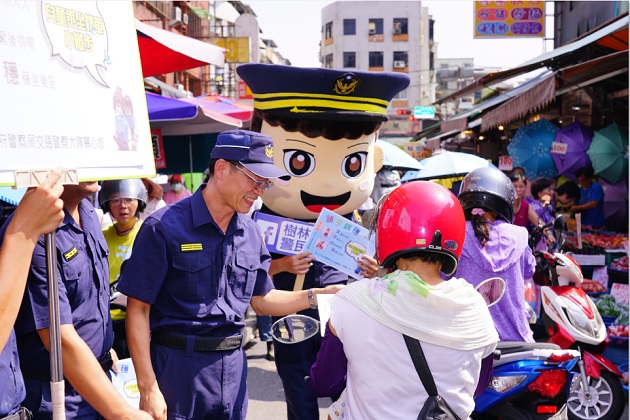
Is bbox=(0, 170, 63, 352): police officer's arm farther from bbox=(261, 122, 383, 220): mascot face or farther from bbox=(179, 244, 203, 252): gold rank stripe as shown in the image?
bbox=(261, 122, 383, 220): mascot face

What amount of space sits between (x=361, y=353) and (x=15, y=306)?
106 centimetres

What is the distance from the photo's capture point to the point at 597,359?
5.29 metres

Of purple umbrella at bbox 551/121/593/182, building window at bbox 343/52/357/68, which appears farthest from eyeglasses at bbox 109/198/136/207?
building window at bbox 343/52/357/68

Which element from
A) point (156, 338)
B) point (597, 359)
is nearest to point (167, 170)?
point (597, 359)

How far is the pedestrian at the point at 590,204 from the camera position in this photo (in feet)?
31.0

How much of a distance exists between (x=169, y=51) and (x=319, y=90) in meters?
2.89

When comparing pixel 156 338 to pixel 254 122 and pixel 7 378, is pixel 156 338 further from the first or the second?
pixel 254 122

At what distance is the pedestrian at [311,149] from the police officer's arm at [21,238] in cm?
219

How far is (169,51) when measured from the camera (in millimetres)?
6559

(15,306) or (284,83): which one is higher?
(284,83)

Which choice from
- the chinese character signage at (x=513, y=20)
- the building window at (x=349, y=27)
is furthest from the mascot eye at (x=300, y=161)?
the building window at (x=349, y=27)

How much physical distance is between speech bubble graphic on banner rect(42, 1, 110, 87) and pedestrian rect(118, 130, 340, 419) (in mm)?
796

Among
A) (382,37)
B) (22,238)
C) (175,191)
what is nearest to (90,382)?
(22,238)

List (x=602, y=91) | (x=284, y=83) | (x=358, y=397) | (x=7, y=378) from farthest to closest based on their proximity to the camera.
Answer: (x=602, y=91) → (x=284, y=83) → (x=358, y=397) → (x=7, y=378)
